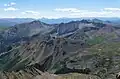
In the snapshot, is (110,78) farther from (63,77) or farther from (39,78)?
(39,78)

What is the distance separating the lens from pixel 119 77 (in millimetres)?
37938

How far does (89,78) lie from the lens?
18712 centimetres

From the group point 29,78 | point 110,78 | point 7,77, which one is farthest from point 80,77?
point 7,77

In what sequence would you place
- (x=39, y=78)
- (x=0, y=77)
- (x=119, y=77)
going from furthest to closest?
(x=0, y=77) → (x=39, y=78) → (x=119, y=77)

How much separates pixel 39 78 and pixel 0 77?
128 feet

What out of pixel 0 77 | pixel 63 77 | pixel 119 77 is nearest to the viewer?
pixel 119 77

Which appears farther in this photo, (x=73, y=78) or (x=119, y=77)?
(x=73, y=78)

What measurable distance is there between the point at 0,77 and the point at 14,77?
9980 millimetres

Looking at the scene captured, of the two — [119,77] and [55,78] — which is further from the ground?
[119,77]

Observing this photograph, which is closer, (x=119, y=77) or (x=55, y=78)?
(x=119, y=77)

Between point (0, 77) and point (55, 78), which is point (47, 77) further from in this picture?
point (0, 77)

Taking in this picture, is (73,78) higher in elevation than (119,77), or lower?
lower

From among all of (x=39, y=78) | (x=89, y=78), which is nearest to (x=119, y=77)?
(x=39, y=78)

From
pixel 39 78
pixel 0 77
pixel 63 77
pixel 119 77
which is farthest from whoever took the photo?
pixel 0 77
